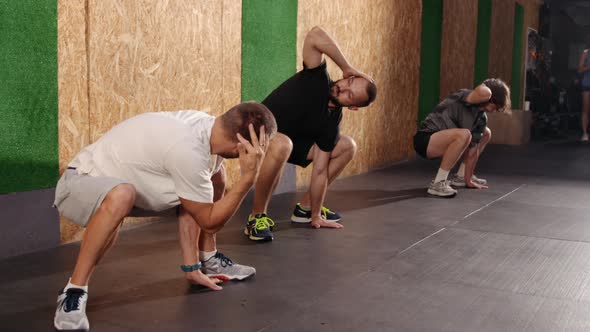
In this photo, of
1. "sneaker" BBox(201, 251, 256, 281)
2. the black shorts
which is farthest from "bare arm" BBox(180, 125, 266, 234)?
the black shorts

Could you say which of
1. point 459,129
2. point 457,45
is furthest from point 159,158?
point 457,45

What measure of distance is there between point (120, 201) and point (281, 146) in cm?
145

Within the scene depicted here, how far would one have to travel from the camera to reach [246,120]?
7.30 feet

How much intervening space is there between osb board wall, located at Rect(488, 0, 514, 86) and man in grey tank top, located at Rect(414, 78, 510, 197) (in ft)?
18.6

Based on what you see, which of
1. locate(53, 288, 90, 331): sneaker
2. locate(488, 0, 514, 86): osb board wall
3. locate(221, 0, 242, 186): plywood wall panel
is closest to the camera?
locate(53, 288, 90, 331): sneaker

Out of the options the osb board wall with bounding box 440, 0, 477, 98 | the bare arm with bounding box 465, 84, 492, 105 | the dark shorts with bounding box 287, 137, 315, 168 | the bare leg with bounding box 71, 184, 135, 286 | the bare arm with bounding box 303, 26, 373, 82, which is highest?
the osb board wall with bounding box 440, 0, 477, 98

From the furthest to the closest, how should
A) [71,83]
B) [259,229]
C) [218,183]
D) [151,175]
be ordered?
[259,229]
[71,83]
[218,183]
[151,175]

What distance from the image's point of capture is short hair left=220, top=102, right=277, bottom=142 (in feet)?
7.30

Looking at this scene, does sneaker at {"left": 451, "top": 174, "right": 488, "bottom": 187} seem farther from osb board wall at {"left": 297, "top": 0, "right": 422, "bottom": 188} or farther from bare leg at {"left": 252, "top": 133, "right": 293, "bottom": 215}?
bare leg at {"left": 252, "top": 133, "right": 293, "bottom": 215}

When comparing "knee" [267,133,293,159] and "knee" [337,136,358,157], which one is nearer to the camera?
"knee" [267,133,293,159]

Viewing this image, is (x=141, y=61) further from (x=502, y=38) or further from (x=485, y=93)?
(x=502, y=38)

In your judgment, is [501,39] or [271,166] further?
[501,39]

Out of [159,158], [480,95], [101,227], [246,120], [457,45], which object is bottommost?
[101,227]

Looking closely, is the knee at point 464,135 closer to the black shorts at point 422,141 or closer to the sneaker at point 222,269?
the black shorts at point 422,141
